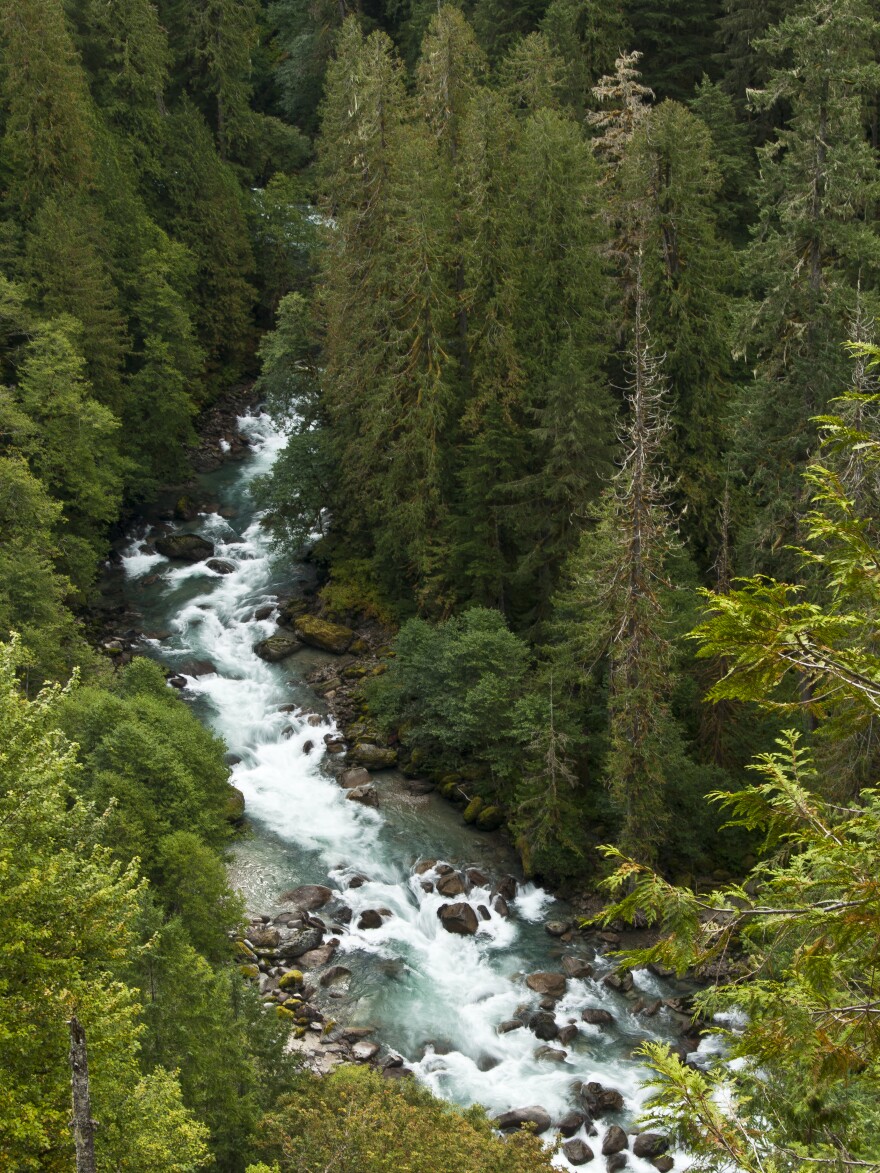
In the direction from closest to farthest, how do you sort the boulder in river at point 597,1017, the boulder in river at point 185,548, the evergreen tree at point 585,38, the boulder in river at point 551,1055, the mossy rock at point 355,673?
the boulder in river at point 551,1055
the boulder in river at point 597,1017
the mossy rock at point 355,673
the evergreen tree at point 585,38
the boulder in river at point 185,548

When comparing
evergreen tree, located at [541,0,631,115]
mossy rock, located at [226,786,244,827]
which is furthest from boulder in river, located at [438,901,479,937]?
evergreen tree, located at [541,0,631,115]

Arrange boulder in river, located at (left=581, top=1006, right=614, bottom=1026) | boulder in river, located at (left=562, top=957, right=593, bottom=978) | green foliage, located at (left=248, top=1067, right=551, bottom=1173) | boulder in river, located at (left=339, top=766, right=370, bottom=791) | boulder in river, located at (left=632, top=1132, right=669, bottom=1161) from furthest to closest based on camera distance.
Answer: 1. boulder in river, located at (left=339, top=766, right=370, bottom=791)
2. boulder in river, located at (left=562, top=957, right=593, bottom=978)
3. boulder in river, located at (left=581, top=1006, right=614, bottom=1026)
4. boulder in river, located at (left=632, top=1132, right=669, bottom=1161)
5. green foliage, located at (left=248, top=1067, right=551, bottom=1173)

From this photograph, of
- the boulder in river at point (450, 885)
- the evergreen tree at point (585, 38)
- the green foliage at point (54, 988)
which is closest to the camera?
the green foliage at point (54, 988)

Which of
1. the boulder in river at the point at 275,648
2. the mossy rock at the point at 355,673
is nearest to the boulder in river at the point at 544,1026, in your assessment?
the mossy rock at the point at 355,673

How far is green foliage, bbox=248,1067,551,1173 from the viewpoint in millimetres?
15180

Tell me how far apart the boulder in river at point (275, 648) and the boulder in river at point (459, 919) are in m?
11.6

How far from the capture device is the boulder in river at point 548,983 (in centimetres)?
2398

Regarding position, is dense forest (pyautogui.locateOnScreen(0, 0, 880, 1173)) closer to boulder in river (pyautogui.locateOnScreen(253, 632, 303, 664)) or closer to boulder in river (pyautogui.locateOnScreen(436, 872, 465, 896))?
boulder in river (pyautogui.locateOnScreen(436, 872, 465, 896))

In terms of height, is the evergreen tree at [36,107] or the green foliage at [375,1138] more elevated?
the evergreen tree at [36,107]

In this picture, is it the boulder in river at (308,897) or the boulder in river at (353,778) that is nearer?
the boulder in river at (308,897)

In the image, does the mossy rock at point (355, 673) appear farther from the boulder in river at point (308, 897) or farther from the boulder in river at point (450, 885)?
the boulder in river at point (450, 885)

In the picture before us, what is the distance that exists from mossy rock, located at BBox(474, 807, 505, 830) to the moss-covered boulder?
857 cm

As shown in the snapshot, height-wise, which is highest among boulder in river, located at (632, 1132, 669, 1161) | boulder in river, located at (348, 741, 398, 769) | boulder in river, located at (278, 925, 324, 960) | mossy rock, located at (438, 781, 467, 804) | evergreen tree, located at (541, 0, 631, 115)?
evergreen tree, located at (541, 0, 631, 115)

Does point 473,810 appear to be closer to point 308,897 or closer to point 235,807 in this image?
point 308,897
